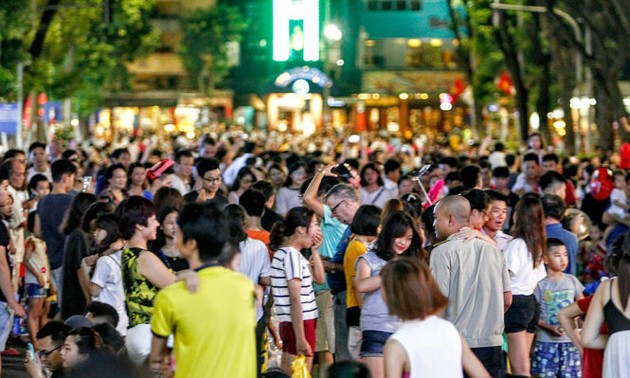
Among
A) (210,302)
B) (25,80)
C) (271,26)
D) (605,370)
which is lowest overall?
(605,370)

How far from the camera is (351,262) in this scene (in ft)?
32.3

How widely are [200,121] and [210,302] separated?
61.0m

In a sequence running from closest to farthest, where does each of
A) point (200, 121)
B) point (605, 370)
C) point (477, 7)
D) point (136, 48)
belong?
point (605, 370)
point (477, 7)
point (136, 48)
point (200, 121)

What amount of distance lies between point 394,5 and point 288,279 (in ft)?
279

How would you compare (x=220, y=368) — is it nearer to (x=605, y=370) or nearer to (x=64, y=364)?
(x=64, y=364)

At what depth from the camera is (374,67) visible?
93.0 m

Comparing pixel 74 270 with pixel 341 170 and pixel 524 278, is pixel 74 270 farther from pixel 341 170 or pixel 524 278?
pixel 524 278

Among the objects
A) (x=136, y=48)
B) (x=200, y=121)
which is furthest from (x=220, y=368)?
(x=200, y=121)

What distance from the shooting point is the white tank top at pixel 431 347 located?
621 cm

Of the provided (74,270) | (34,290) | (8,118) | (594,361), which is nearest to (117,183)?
(34,290)

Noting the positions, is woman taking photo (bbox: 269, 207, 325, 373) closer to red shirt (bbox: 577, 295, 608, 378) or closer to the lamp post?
red shirt (bbox: 577, 295, 608, 378)

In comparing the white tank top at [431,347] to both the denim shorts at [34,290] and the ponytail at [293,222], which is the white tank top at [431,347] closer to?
the ponytail at [293,222]

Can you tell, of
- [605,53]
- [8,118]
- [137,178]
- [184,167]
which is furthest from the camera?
[605,53]

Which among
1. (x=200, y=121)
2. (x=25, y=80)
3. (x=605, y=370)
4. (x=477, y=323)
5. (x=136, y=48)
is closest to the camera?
(x=605, y=370)
